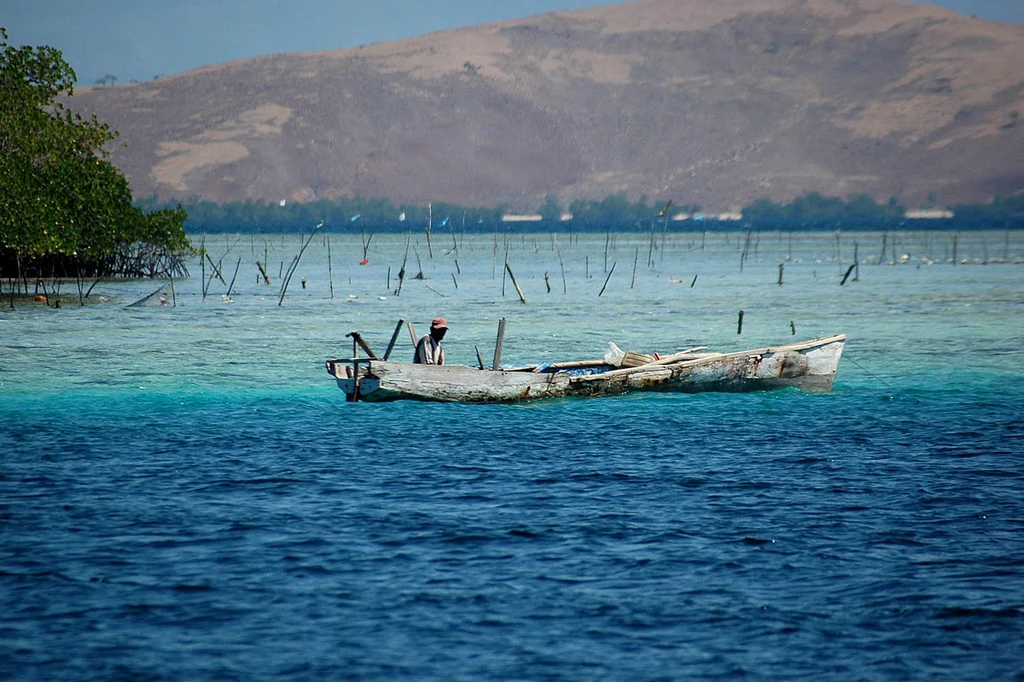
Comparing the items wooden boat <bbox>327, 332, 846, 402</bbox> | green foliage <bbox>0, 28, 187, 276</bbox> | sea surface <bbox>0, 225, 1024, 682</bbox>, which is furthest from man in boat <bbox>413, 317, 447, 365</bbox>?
green foliage <bbox>0, 28, 187, 276</bbox>

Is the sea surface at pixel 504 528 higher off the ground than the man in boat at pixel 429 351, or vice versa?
the man in boat at pixel 429 351

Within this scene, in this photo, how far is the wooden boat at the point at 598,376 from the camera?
16.3m

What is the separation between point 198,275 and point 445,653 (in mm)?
47818

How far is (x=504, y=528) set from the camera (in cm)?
1017

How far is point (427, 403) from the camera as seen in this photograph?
16.8 metres

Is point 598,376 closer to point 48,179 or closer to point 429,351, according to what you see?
point 429,351

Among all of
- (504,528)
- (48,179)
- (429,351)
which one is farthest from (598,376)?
(48,179)

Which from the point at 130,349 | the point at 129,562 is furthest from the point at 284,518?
the point at 130,349

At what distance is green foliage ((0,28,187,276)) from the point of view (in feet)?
108

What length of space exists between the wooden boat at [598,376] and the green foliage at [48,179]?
19823mm

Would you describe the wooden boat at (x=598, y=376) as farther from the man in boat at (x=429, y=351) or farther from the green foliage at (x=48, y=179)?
the green foliage at (x=48, y=179)

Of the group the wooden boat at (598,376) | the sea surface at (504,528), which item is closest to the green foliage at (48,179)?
the sea surface at (504,528)

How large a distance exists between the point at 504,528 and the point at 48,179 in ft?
98.9

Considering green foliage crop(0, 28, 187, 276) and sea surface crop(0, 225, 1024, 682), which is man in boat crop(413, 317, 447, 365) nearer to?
sea surface crop(0, 225, 1024, 682)
